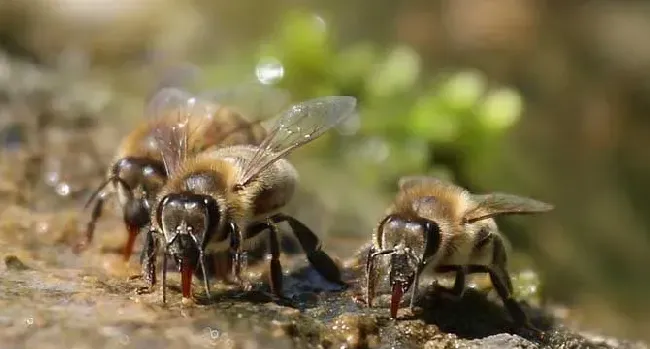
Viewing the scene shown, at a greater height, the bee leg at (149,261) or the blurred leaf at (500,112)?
the blurred leaf at (500,112)

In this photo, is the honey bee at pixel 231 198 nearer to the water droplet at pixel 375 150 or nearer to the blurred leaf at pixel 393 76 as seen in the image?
the water droplet at pixel 375 150

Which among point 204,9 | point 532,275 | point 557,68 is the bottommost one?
point 532,275

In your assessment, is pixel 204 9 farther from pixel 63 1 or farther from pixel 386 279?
pixel 386 279

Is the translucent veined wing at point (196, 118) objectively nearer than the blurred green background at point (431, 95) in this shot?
Yes

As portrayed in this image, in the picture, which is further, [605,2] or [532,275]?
[605,2]

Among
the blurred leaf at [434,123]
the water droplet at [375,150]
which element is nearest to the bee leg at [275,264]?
the water droplet at [375,150]

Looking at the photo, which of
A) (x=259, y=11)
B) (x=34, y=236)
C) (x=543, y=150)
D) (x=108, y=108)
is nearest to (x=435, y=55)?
(x=259, y=11)
